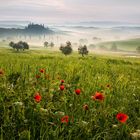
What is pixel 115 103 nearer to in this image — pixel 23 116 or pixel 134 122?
pixel 134 122

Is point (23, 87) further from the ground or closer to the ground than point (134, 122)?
further from the ground

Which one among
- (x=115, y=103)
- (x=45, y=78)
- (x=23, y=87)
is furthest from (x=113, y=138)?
(x=45, y=78)

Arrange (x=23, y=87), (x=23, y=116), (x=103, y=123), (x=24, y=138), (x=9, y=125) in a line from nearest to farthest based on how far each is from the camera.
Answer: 1. (x=24, y=138)
2. (x=9, y=125)
3. (x=23, y=116)
4. (x=103, y=123)
5. (x=23, y=87)

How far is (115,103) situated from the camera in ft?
22.9

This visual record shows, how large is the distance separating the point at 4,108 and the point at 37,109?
51cm

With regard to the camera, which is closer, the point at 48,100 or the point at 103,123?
the point at 103,123

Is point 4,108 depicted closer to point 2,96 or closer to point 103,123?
point 2,96

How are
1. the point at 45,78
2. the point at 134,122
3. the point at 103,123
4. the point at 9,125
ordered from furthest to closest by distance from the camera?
the point at 45,78 → the point at 134,122 → the point at 103,123 → the point at 9,125

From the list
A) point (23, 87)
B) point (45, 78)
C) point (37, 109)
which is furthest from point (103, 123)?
point (45, 78)

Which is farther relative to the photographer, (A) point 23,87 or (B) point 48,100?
(A) point 23,87

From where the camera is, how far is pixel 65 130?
476cm

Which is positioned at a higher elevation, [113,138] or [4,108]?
[4,108]

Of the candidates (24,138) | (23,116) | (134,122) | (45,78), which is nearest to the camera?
(24,138)

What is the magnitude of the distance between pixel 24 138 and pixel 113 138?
1449mm
